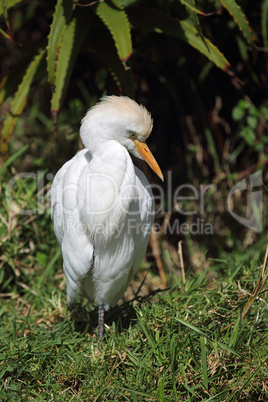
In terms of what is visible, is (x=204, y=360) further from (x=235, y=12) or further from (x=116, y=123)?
(x=235, y=12)

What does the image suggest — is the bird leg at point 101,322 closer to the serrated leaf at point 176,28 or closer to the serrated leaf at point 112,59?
the serrated leaf at point 112,59

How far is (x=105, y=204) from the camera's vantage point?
6.00 feet

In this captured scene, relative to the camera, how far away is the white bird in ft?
5.95

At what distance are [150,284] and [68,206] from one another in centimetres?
122

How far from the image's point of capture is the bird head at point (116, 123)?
180 cm

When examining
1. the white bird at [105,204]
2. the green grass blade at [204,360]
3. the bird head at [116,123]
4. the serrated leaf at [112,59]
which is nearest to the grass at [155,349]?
the green grass blade at [204,360]

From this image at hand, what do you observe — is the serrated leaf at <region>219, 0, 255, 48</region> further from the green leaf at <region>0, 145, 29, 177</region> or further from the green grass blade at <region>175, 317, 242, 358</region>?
the green grass blade at <region>175, 317, 242, 358</region>

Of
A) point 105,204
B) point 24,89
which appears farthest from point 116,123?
point 24,89

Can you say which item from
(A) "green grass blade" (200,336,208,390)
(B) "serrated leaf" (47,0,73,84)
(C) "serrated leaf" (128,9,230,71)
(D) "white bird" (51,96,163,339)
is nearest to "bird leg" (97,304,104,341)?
(D) "white bird" (51,96,163,339)

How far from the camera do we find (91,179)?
6.08ft

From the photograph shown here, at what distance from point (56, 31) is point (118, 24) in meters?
0.31

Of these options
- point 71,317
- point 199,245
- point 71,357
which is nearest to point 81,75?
point 199,245

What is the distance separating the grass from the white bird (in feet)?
0.59

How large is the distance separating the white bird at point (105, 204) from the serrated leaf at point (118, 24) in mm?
523
